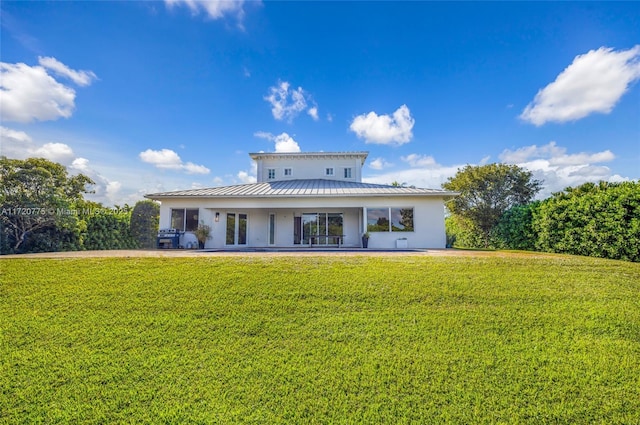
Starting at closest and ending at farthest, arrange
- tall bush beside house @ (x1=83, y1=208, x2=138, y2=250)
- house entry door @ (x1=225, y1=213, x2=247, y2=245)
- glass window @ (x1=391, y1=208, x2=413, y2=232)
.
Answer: glass window @ (x1=391, y1=208, x2=413, y2=232) → house entry door @ (x1=225, y1=213, x2=247, y2=245) → tall bush beside house @ (x1=83, y1=208, x2=138, y2=250)

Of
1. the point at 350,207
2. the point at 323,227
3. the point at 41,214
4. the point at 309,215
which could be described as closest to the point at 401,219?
the point at 350,207

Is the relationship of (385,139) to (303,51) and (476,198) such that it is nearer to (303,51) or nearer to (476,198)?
(476,198)

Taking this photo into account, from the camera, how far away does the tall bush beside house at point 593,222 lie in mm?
9531

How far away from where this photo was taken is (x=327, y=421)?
3.10m

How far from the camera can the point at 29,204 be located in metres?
13.3

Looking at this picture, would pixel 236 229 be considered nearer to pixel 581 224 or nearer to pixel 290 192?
pixel 290 192

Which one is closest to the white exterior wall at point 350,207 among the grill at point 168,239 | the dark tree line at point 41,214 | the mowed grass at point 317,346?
the grill at point 168,239

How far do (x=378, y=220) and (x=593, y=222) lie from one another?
8.50 meters

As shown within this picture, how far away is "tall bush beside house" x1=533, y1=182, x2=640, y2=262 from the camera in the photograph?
9.53m

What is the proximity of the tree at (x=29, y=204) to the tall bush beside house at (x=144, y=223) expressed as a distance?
7962mm

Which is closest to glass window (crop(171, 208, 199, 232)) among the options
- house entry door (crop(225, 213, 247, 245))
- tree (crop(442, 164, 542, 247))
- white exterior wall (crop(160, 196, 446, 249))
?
white exterior wall (crop(160, 196, 446, 249))

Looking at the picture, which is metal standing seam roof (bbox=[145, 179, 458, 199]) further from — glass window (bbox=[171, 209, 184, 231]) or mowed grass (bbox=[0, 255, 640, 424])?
mowed grass (bbox=[0, 255, 640, 424])

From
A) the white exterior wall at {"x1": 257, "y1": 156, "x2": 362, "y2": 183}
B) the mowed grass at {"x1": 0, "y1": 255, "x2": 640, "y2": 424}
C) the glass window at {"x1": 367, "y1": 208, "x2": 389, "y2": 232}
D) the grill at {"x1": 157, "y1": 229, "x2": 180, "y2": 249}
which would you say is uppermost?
the white exterior wall at {"x1": 257, "y1": 156, "x2": 362, "y2": 183}

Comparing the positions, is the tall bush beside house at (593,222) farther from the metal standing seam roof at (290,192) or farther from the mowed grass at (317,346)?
the metal standing seam roof at (290,192)
